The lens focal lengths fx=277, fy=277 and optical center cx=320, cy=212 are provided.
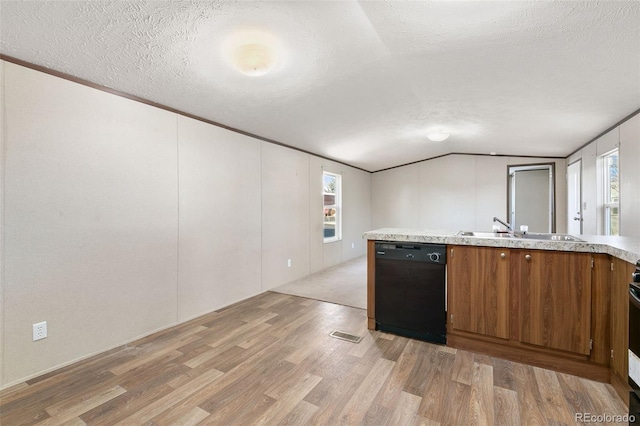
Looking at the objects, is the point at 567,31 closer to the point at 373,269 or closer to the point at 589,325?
the point at 589,325

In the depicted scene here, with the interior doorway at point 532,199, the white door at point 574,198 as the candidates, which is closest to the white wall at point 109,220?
the white door at point 574,198

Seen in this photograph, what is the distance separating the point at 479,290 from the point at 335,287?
8.02ft

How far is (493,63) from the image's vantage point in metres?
2.32

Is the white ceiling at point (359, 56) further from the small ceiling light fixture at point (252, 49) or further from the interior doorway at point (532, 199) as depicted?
the interior doorway at point (532, 199)

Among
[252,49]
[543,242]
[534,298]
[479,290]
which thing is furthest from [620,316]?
[252,49]

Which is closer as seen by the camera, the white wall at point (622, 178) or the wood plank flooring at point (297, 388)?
the wood plank flooring at point (297, 388)

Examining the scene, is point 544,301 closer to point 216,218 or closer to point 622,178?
point 622,178

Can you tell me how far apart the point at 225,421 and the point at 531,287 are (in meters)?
2.34

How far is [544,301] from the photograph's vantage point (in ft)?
6.94

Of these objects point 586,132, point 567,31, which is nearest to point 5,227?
point 567,31

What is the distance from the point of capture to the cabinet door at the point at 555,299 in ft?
6.57

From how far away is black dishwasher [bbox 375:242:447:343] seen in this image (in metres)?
2.49

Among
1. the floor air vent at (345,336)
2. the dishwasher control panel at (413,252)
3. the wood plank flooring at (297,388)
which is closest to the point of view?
the wood plank flooring at (297,388)

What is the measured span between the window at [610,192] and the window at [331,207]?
14.1 feet
